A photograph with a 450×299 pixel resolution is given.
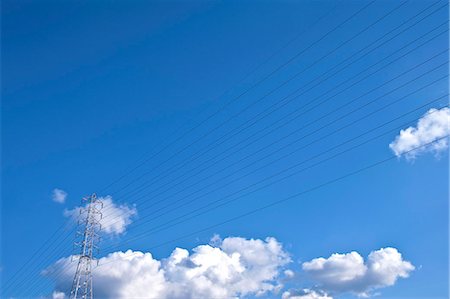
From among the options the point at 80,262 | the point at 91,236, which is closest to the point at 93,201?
the point at 91,236

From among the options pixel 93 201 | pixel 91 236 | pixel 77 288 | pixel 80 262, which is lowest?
pixel 77 288

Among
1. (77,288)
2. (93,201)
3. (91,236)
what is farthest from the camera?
(93,201)

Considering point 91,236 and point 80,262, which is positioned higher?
point 91,236

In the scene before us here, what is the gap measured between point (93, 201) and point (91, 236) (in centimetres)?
636

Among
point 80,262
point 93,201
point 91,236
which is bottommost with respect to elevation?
point 80,262

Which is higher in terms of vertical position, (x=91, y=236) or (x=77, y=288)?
(x=91, y=236)

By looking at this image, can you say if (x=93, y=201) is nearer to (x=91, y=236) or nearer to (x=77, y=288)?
(x=91, y=236)

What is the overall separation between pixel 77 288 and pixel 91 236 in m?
7.18

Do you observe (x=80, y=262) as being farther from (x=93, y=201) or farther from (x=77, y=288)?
(x=93, y=201)

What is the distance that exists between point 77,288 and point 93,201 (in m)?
13.4

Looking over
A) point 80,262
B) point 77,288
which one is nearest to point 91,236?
point 80,262

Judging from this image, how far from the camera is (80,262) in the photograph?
1946 inches

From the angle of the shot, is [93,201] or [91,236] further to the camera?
[93,201]

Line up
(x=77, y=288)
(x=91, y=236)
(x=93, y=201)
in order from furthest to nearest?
(x=93, y=201) → (x=91, y=236) → (x=77, y=288)
